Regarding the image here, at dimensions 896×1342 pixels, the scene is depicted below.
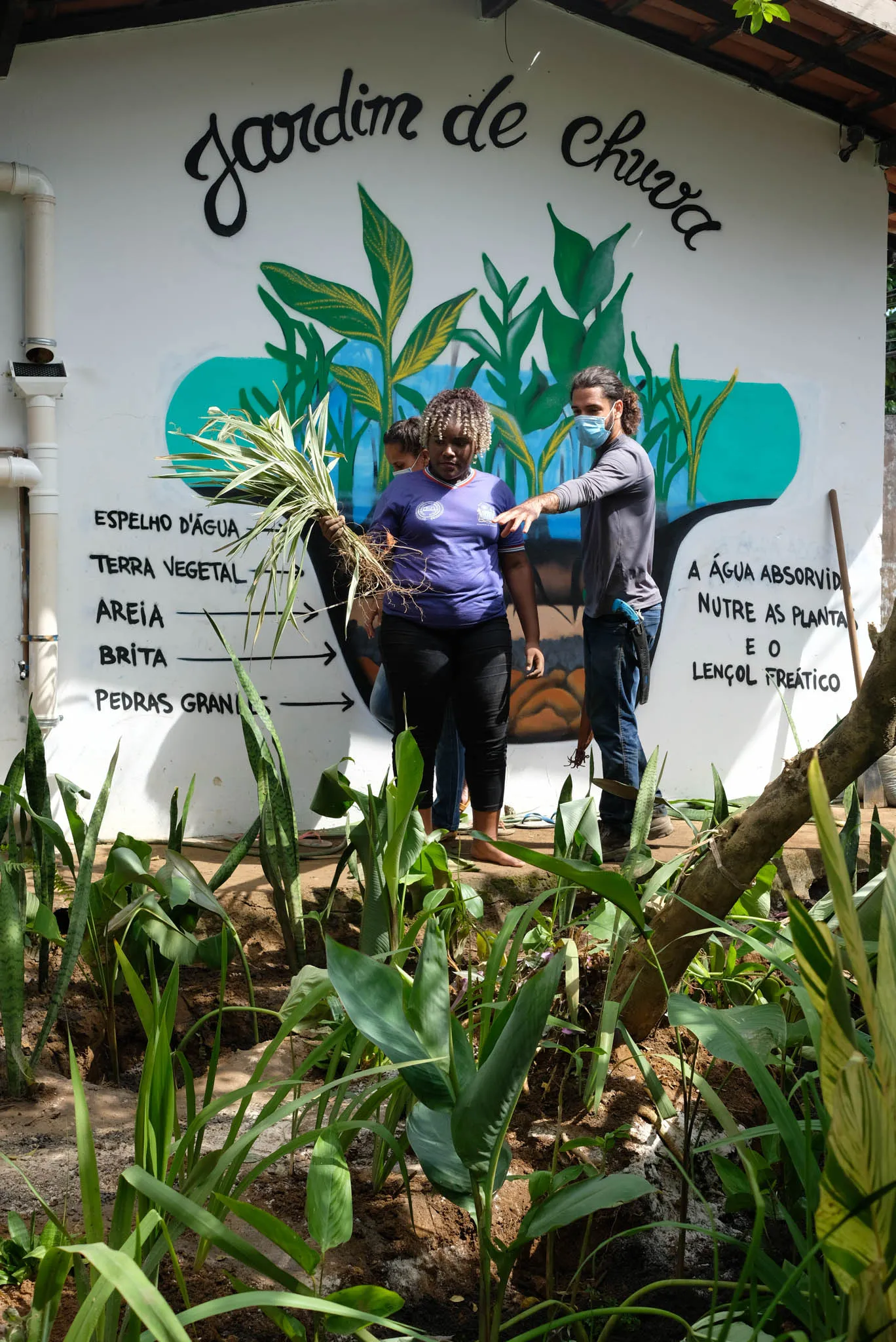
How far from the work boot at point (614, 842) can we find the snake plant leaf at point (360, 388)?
1.89 metres

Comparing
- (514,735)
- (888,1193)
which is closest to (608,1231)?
(888,1193)

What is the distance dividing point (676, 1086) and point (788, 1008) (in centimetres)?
26

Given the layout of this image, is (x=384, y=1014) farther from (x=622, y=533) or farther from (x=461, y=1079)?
(x=622, y=533)

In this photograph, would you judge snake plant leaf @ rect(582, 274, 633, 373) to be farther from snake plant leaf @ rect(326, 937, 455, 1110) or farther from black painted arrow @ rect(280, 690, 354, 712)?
snake plant leaf @ rect(326, 937, 455, 1110)

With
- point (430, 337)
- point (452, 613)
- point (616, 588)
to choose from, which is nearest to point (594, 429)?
point (616, 588)

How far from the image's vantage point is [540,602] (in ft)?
15.5

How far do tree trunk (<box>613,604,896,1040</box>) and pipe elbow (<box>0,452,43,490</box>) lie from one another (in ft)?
9.20

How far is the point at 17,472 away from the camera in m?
3.93

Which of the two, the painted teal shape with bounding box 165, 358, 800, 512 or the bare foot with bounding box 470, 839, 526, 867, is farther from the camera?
the painted teal shape with bounding box 165, 358, 800, 512

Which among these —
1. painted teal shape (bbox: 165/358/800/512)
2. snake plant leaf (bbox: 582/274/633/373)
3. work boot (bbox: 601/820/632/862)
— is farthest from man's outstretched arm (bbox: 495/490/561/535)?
snake plant leaf (bbox: 582/274/633/373)

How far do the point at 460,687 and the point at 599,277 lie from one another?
2.21 metres

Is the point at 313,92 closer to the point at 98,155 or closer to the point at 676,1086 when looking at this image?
the point at 98,155

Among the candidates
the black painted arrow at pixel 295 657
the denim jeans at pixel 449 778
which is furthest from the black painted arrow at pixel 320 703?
the denim jeans at pixel 449 778

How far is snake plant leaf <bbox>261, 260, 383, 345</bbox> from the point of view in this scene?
434cm
